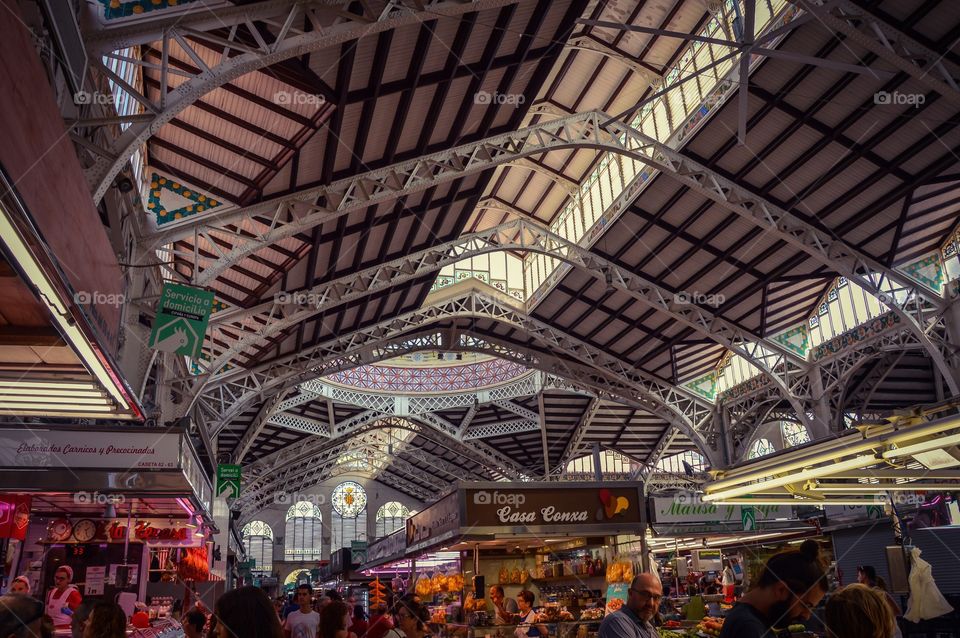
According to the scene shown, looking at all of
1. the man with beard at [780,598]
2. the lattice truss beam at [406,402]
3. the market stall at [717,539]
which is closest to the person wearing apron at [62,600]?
the market stall at [717,539]

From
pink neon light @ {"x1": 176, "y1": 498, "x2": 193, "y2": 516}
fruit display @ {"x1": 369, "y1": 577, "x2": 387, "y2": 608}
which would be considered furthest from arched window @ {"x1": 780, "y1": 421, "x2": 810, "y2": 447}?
pink neon light @ {"x1": 176, "y1": 498, "x2": 193, "y2": 516}

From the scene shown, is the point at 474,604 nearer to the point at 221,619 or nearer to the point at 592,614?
the point at 592,614

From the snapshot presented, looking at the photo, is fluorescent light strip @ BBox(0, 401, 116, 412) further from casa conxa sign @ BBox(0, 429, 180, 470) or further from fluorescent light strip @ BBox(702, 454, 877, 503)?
fluorescent light strip @ BBox(702, 454, 877, 503)

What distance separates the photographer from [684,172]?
1719 cm

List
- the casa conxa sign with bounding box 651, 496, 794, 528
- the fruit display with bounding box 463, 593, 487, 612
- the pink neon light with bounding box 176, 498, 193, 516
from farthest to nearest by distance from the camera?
the pink neon light with bounding box 176, 498, 193, 516, the casa conxa sign with bounding box 651, 496, 794, 528, the fruit display with bounding box 463, 593, 487, 612

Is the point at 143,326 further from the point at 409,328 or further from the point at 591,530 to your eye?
the point at 591,530

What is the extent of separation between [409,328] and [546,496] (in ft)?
52.1

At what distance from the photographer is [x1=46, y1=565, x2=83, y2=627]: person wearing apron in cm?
869

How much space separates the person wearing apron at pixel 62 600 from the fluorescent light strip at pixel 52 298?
4645mm

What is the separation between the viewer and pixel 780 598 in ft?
11.3

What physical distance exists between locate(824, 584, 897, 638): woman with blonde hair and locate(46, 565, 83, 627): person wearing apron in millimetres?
8628

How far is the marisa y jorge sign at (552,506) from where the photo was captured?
9203 millimetres

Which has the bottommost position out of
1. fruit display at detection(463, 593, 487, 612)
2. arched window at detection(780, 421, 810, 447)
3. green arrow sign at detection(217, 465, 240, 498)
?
fruit display at detection(463, 593, 487, 612)

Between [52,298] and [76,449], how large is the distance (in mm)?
5570
